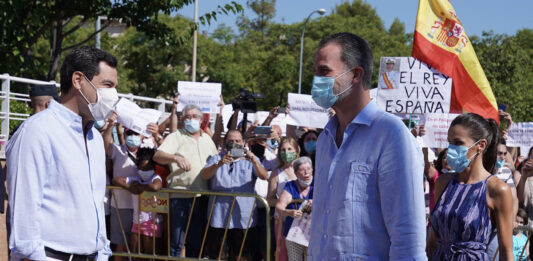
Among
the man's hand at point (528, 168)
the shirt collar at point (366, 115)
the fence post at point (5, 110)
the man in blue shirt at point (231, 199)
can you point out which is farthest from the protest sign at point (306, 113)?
the shirt collar at point (366, 115)

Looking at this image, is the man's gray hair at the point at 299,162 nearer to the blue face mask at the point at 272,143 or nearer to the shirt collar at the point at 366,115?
the blue face mask at the point at 272,143

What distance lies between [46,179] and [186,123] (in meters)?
5.42

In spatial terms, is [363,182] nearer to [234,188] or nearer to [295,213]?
[295,213]

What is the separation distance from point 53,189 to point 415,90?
6.33m

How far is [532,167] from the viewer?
929cm

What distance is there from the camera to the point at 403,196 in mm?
3021

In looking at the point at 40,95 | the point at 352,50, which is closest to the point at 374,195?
the point at 352,50

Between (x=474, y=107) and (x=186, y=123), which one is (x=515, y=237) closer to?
(x=474, y=107)

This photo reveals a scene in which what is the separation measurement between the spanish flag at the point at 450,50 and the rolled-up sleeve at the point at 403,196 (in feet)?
20.4

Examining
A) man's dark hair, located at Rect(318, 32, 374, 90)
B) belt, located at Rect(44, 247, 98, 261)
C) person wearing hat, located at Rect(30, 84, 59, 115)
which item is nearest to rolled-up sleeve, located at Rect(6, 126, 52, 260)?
belt, located at Rect(44, 247, 98, 261)

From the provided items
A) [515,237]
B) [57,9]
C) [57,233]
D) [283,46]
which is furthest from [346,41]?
[283,46]

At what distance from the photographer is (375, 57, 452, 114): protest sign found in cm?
906

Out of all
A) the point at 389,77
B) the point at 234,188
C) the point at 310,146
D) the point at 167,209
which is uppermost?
the point at 389,77

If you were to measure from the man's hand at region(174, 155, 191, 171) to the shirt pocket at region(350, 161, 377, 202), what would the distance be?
5.49 metres
